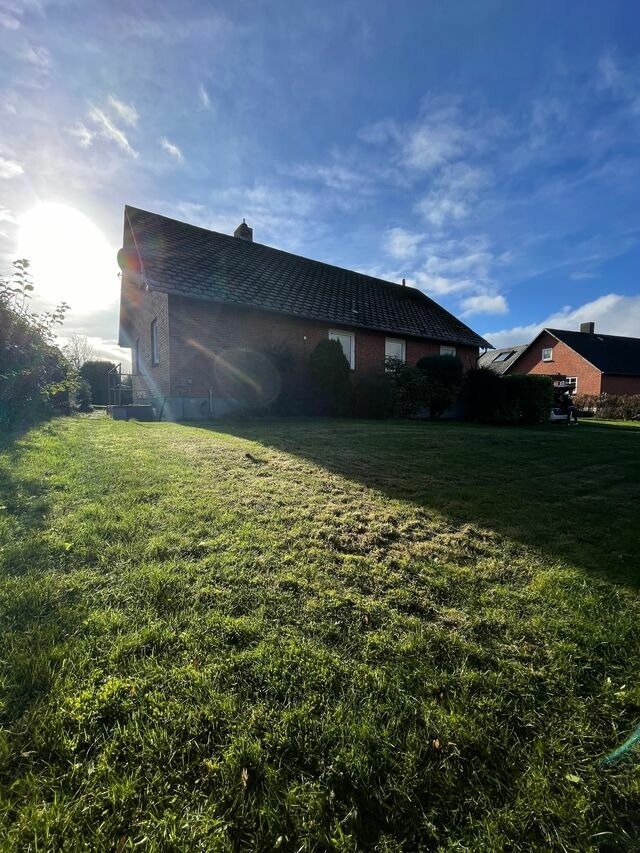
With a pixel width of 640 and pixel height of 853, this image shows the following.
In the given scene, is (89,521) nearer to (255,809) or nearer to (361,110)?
(255,809)

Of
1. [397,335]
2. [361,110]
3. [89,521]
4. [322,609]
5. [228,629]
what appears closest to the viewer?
[228,629]

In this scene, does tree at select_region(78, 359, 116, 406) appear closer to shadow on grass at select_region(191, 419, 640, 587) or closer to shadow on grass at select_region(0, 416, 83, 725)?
shadow on grass at select_region(191, 419, 640, 587)

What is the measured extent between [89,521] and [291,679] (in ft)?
6.71

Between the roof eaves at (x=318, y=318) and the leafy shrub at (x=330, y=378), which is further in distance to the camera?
the leafy shrub at (x=330, y=378)

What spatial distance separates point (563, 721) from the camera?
4.30 feet

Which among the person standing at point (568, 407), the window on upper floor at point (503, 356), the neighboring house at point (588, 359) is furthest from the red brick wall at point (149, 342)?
the window on upper floor at point (503, 356)

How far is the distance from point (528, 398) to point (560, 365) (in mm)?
23343

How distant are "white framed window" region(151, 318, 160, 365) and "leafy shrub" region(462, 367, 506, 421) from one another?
11980 mm

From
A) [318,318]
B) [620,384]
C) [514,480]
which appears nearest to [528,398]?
[318,318]

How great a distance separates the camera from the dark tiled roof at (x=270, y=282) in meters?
11.2

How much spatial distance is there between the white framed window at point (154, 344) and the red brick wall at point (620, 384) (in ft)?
107

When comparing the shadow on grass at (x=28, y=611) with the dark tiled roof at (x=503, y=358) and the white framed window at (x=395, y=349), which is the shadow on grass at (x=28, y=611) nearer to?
the white framed window at (x=395, y=349)

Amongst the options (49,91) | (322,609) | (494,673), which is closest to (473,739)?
(494,673)

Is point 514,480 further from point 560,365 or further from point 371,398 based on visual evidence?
point 560,365
